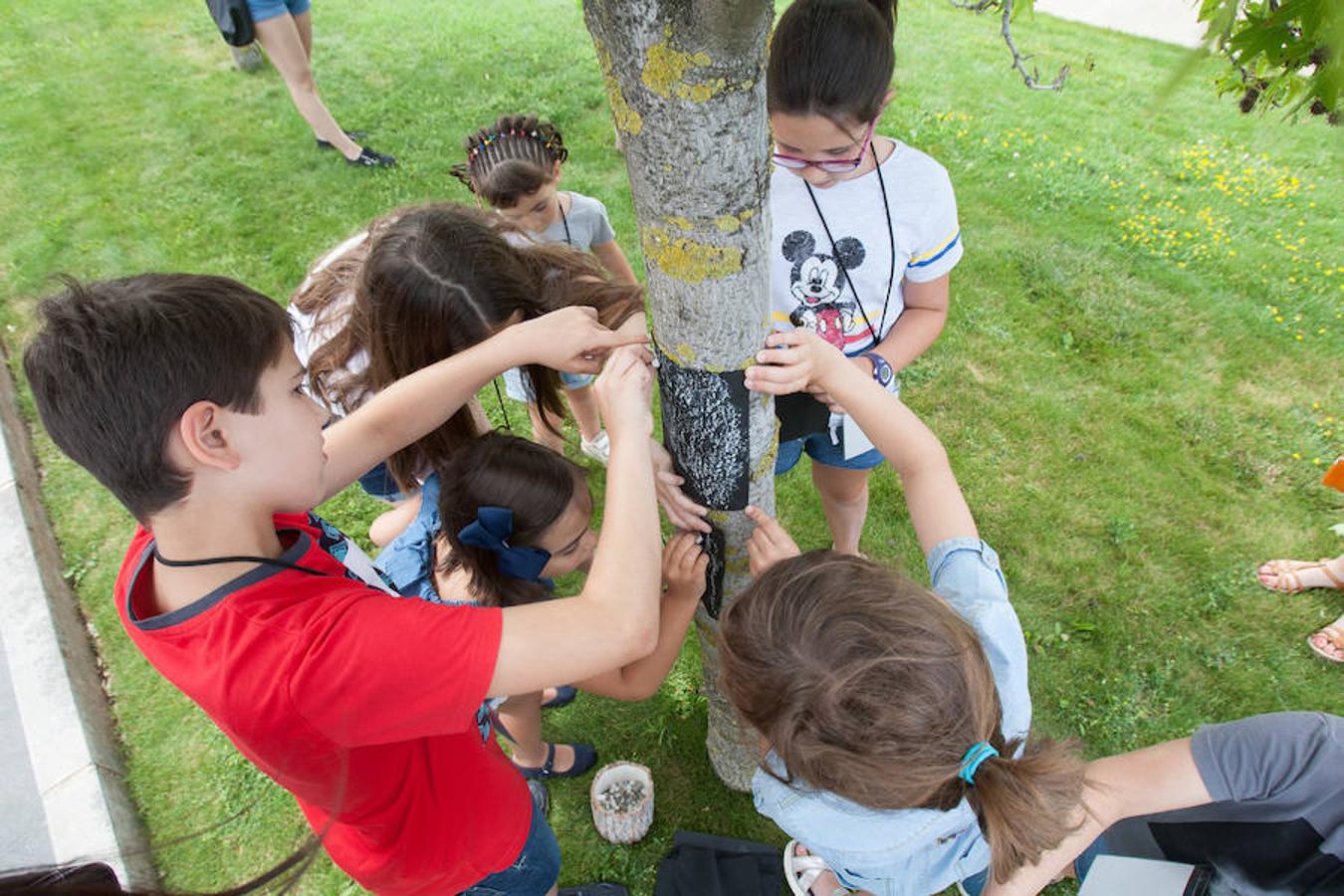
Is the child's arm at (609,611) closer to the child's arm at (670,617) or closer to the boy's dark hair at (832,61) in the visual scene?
the child's arm at (670,617)

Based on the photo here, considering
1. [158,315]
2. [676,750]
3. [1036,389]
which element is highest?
[158,315]

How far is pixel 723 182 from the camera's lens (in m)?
1.22

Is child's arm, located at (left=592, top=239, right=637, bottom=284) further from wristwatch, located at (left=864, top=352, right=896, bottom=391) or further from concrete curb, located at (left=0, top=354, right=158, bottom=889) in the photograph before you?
concrete curb, located at (left=0, top=354, right=158, bottom=889)

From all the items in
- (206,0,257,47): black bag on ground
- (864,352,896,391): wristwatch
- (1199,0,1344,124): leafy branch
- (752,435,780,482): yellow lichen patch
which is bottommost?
(752,435,780,482): yellow lichen patch

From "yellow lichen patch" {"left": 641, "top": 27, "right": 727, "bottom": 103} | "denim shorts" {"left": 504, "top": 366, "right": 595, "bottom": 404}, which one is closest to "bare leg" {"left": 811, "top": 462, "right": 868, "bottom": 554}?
"denim shorts" {"left": 504, "top": 366, "right": 595, "bottom": 404}

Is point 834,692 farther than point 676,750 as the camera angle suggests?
No

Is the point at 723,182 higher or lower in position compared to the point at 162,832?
higher

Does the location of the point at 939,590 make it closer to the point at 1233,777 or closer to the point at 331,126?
the point at 1233,777

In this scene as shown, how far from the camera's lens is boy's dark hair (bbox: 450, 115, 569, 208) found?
9.40 ft

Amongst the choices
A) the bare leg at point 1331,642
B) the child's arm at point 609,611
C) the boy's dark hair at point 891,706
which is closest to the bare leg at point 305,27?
the child's arm at point 609,611

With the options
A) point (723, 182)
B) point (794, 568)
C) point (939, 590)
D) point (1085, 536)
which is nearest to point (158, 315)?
point (723, 182)

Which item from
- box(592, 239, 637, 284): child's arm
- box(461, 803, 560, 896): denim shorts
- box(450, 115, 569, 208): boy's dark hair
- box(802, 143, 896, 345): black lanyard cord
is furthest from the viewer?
box(592, 239, 637, 284): child's arm

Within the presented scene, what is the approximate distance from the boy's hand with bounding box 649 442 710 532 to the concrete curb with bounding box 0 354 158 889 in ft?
6.32

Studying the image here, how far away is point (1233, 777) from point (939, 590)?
3.05 feet
